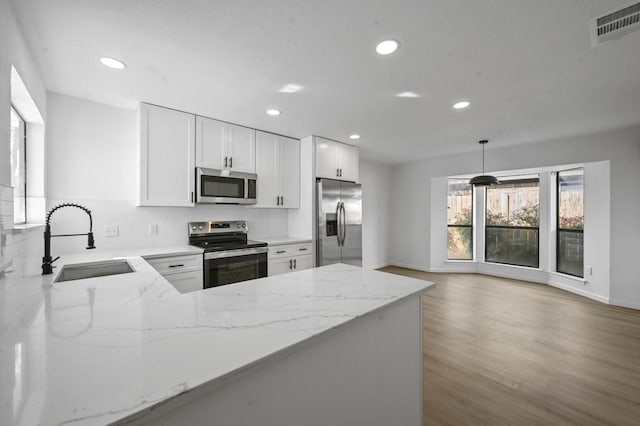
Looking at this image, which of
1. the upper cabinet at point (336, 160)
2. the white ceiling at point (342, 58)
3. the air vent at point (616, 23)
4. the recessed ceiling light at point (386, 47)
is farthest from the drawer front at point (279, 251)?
the air vent at point (616, 23)

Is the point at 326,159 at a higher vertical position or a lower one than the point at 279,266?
higher

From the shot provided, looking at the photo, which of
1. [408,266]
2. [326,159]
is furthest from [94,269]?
[408,266]

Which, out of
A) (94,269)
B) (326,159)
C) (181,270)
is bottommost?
(181,270)

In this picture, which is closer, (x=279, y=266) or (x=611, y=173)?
(x=279, y=266)

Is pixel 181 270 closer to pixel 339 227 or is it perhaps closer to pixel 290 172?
pixel 290 172

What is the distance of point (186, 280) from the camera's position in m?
2.64

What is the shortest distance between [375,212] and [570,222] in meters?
3.24

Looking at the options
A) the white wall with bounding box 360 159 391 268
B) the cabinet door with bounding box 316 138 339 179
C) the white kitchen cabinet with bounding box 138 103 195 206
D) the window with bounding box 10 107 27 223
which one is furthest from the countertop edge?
the white wall with bounding box 360 159 391 268

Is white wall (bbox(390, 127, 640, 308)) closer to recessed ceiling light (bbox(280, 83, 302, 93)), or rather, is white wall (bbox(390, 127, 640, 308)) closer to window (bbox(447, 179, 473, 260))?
window (bbox(447, 179, 473, 260))

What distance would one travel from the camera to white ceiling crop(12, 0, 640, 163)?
1483 millimetres

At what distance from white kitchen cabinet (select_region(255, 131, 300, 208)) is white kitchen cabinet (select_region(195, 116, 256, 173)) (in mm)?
125

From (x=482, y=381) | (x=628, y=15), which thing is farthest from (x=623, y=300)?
(x=628, y=15)

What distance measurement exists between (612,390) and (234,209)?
389cm

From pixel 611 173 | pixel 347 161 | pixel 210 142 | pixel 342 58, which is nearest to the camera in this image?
pixel 342 58
